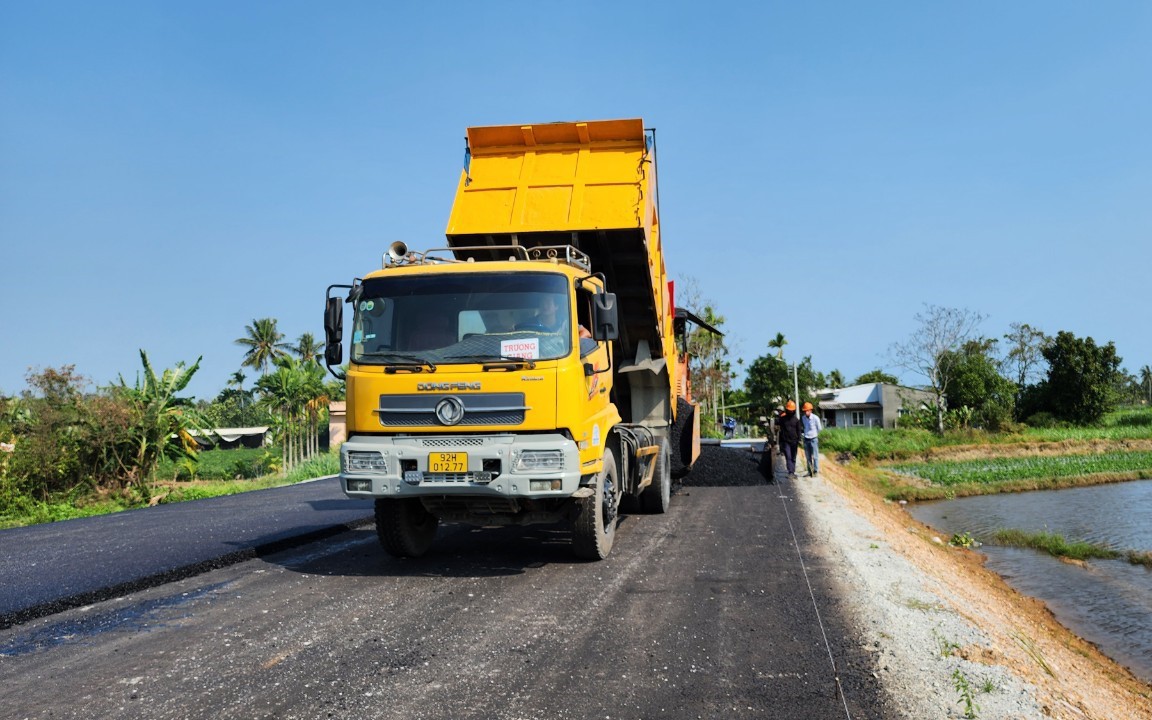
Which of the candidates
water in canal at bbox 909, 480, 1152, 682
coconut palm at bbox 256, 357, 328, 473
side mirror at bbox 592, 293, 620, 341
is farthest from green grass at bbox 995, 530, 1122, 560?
coconut palm at bbox 256, 357, 328, 473

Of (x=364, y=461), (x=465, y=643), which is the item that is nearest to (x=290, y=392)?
(x=364, y=461)

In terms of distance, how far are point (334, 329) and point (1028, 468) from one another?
3087 cm

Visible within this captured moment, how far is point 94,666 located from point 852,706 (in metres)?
4.51

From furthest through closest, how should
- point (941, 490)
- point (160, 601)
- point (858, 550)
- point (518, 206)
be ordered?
1. point (941, 490)
2. point (518, 206)
3. point (858, 550)
4. point (160, 601)

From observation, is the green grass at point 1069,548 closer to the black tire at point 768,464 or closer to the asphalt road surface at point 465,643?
the black tire at point 768,464

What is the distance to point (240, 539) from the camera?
31.2ft

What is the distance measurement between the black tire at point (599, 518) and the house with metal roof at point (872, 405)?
2205 inches

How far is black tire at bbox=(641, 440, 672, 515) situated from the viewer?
11.2 meters

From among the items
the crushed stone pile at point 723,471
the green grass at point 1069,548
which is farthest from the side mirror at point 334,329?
the green grass at point 1069,548

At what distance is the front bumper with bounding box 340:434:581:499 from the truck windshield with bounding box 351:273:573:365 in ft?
2.37

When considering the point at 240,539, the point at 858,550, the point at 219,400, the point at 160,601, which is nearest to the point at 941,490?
the point at 858,550

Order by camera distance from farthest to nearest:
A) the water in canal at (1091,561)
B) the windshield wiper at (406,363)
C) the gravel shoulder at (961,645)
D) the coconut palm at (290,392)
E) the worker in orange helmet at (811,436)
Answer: the coconut palm at (290,392) → the worker in orange helmet at (811,436) → the water in canal at (1091,561) → the windshield wiper at (406,363) → the gravel shoulder at (961,645)

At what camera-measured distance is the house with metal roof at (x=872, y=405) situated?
62.9m

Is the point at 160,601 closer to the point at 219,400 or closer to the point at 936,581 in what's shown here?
the point at 936,581
